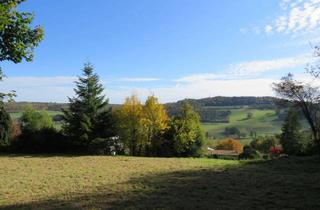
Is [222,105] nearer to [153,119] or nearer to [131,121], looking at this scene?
[153,119]

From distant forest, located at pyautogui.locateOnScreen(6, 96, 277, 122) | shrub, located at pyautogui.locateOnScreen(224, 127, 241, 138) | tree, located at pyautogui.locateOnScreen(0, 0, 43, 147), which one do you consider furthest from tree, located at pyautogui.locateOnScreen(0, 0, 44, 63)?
distant forest, located at pyautogui.locateOnScreen(6, 96, 277, 122)

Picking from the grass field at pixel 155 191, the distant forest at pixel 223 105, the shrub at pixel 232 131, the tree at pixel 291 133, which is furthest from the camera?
the distant forest at pixel 223 105

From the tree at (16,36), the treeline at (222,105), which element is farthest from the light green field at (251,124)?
the tree at (16,36)

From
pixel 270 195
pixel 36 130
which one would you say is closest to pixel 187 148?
pixel 36 130

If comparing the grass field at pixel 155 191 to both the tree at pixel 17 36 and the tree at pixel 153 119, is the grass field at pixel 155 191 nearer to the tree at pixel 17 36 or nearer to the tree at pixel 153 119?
the tree at pixel 17 36

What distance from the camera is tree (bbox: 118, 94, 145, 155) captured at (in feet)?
155

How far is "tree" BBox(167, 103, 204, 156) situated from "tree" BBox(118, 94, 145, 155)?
181 inches

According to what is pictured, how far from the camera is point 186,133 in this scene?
1997 inches

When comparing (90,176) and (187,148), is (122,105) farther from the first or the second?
A: (90,176)

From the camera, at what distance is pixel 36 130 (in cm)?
4778

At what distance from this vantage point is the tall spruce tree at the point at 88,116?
45.0m

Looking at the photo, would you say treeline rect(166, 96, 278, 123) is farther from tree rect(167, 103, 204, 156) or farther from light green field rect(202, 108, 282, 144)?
tree rect(167, 103, 204, 156)

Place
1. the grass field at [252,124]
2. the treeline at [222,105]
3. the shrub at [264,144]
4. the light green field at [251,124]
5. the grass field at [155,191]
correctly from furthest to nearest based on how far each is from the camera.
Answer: the treeline at [222,105], the grass field at [252,124], the light green field at [251,124], the shrub at [264,144], the grass field at [155,191]

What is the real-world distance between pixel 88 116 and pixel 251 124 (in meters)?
105
